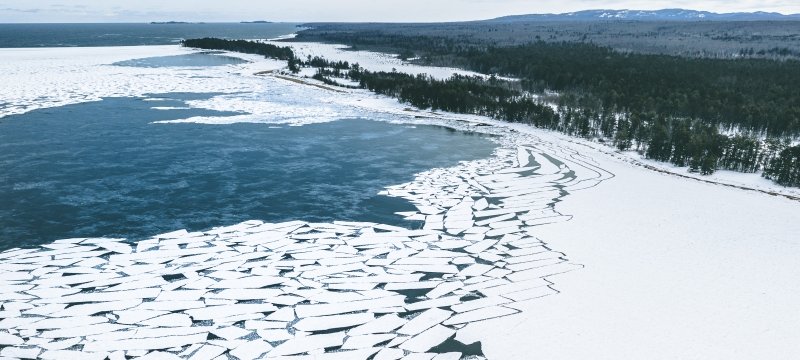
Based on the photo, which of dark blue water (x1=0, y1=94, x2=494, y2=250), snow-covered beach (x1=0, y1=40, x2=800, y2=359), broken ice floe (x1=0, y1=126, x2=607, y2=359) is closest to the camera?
broken ice floe (x1=0, y1=126, x2=607, y2=359)

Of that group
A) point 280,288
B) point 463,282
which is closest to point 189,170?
point 280,288

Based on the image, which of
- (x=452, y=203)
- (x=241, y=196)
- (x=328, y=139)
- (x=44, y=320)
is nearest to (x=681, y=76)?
(x=328, y=139)

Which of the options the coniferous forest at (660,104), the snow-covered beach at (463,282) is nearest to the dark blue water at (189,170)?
the snow-covered beach at (463,282)

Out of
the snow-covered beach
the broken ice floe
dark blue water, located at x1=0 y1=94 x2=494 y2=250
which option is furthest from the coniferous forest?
the broken ice floe

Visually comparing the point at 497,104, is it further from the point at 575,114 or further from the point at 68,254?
the point at 68,254

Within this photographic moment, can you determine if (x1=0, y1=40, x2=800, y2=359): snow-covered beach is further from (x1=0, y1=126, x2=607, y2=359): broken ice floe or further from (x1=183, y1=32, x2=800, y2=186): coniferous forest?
(x1=183, y1=32, x2=800, y2=186): coniferous forest
